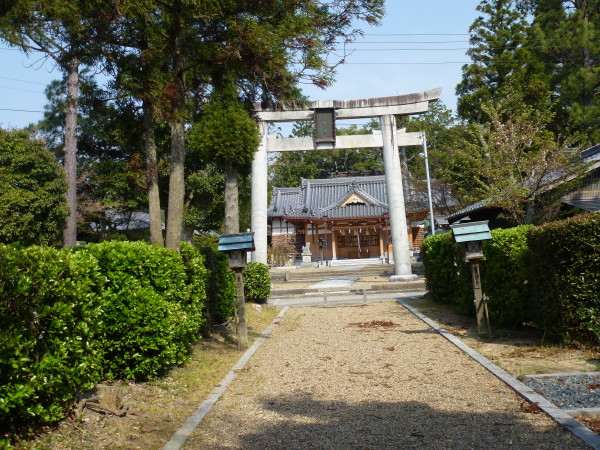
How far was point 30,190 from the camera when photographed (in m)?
18.1

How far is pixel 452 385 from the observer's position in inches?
219

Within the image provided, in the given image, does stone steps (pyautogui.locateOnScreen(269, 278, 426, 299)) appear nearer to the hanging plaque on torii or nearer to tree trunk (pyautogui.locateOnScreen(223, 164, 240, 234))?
the hanging plaque on torii

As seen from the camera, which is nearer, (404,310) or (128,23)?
(128,23)

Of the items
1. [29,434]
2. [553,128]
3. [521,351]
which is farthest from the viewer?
[553,128]

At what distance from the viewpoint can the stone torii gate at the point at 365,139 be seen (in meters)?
18.3

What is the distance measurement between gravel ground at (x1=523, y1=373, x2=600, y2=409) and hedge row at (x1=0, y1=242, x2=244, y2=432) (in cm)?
386

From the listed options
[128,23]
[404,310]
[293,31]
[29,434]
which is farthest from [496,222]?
[29,434]

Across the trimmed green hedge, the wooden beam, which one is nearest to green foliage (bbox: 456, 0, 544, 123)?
the wooden beam

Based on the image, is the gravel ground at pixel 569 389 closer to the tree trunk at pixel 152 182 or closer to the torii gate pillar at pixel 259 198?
the tree trunk at pixel 152 182

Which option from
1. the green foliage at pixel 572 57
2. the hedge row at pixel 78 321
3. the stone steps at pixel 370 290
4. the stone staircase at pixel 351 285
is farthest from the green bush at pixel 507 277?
the green foliage at pixel 572 57

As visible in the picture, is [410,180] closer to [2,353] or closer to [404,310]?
[404,310]

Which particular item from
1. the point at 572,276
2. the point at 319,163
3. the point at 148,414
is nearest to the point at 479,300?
the point at 572,276

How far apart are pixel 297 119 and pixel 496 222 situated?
7.95m

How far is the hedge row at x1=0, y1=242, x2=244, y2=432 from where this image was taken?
342 centimetres
